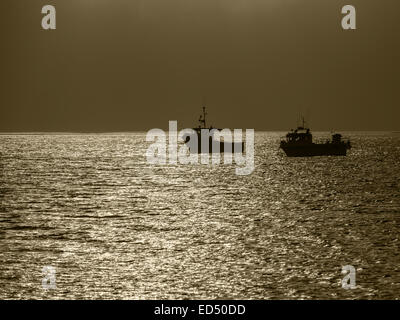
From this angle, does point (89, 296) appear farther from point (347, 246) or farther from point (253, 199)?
point (253, 199)

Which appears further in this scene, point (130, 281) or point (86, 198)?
point (86, 198)

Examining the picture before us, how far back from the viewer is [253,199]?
92438 millimetres

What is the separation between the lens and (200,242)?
52969mm

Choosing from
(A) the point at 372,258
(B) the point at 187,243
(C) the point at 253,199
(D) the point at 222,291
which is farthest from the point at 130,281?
(C) the point at 253,199

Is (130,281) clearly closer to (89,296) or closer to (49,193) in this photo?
(89,296)

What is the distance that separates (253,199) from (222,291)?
56.8m

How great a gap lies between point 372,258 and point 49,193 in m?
68.4

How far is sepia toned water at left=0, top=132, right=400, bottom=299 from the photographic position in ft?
121

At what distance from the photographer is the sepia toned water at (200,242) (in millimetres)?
37000

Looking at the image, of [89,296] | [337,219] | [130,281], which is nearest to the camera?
[89,296]

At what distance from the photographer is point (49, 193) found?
336 ft

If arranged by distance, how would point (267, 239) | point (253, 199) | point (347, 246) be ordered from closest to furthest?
point (347, 246), point (267, 239), point (253, 199)
